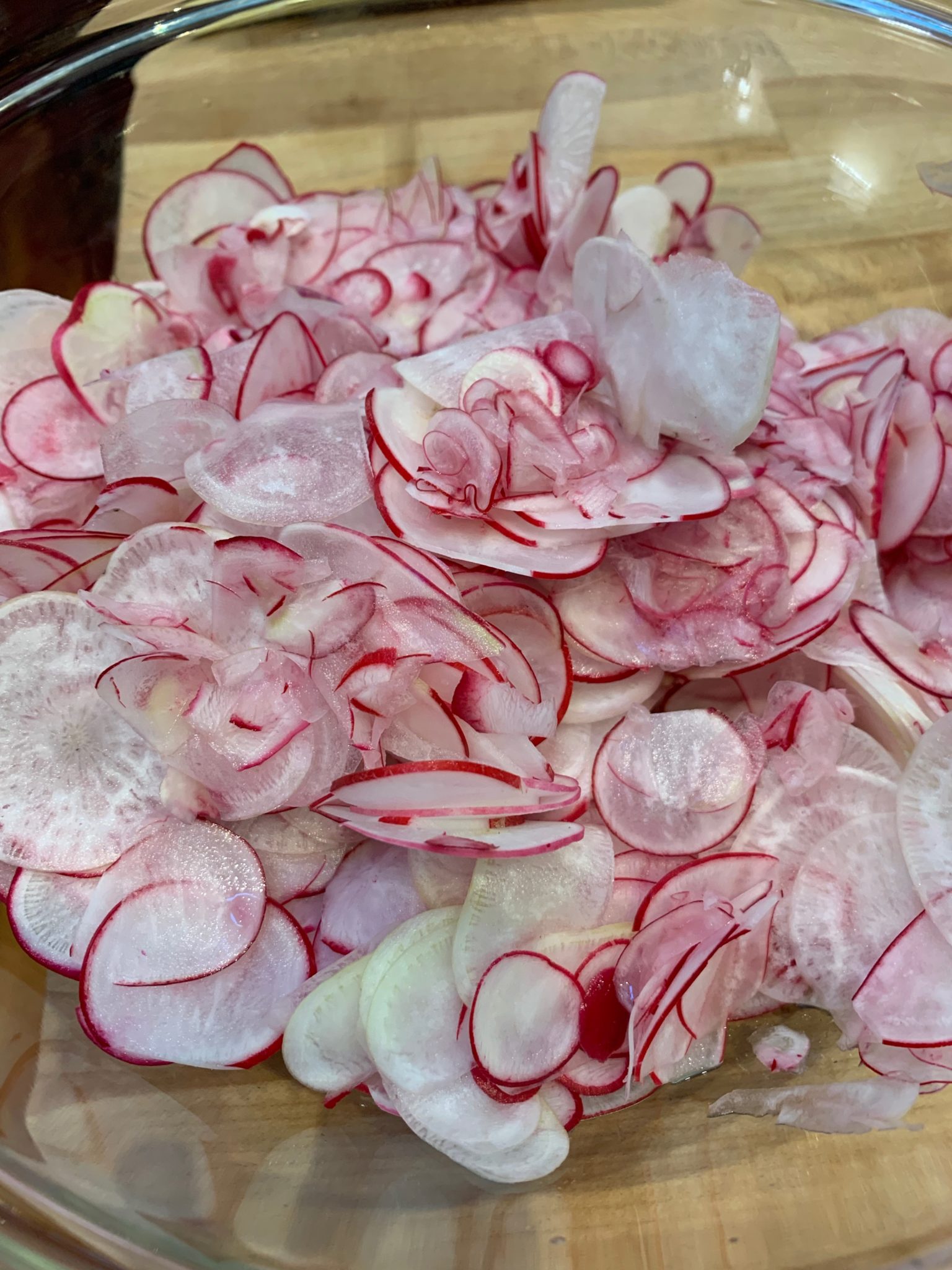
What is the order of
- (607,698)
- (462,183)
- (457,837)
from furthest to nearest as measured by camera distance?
(462,183) → (607,698) → (457,837)

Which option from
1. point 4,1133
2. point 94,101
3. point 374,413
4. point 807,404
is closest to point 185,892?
point 4,1133

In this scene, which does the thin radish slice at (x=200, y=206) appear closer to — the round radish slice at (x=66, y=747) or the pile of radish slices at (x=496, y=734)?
the pile of radish slices at (x=496, y=734)

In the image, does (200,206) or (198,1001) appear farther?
(200,206)

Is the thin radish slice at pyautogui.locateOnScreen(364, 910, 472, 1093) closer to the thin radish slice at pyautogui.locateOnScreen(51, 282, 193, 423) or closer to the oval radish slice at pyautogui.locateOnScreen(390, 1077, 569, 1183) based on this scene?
the oval radish slice at pyautogui.locateOnScreen(390, 1077, 569, 1183)

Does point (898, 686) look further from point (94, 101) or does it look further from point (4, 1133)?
point (94, 101)

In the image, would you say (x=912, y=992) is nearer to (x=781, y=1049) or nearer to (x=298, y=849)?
(x=781, y=1049)

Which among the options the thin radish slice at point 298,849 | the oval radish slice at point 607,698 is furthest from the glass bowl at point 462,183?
the oval radish slice at point 607,698

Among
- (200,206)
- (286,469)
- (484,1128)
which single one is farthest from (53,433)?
(484,1128)
